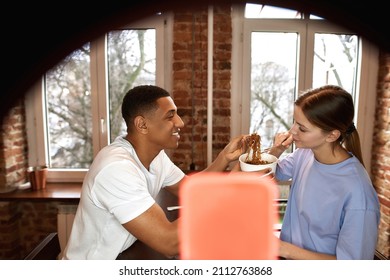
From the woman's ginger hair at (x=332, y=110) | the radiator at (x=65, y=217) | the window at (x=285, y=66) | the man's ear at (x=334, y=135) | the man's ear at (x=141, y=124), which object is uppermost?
the window at (x=285, y=66)

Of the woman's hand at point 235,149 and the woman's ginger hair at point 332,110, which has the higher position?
the woman's ginger hair at point 332,110

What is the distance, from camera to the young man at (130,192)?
826mm

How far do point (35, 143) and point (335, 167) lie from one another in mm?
1822

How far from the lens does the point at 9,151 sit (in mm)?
1891

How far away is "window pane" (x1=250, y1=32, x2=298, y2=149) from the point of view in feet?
6.33

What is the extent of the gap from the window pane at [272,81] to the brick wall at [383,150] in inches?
19.9

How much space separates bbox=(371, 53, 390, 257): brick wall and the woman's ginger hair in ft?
3.82

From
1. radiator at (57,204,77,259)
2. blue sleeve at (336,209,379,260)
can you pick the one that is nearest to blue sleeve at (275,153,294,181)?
blue sleeve at (336,209,379,260)

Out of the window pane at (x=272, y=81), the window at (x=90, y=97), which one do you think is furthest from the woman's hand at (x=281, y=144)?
the window at (x=90, y=97)

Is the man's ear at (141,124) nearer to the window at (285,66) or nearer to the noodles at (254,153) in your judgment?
the noodles at (254,153)

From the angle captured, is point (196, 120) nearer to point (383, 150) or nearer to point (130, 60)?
point (130, 60)

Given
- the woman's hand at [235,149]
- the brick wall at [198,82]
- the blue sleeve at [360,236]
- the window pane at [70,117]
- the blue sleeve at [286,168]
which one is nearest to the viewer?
the blue sleeve at [360,236]
